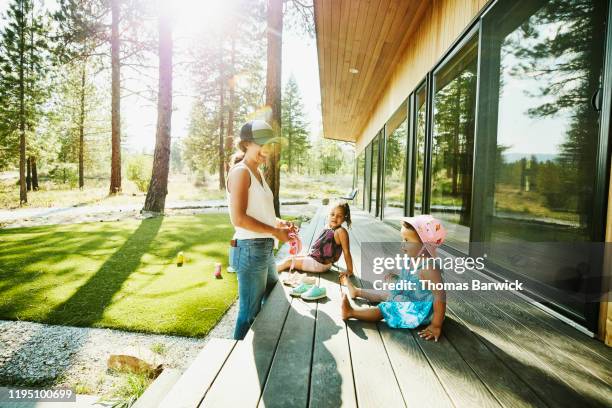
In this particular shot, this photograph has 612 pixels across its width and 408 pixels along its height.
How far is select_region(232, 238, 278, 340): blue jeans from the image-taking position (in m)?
1.91

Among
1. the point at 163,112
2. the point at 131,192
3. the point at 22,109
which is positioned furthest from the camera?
the point at 131,192

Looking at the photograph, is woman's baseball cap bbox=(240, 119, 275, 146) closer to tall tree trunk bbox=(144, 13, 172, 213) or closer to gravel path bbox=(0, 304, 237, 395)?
gravel path bbox=(0, 304, 237, 395)

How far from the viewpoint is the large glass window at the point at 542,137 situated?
7.63ft

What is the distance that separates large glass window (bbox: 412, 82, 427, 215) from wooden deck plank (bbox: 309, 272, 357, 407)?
337cm

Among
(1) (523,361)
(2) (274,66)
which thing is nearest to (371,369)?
(1) (523,361)

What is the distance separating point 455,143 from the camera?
13.9 ft

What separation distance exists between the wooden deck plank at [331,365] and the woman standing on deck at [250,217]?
0.47 m

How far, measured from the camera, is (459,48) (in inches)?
146

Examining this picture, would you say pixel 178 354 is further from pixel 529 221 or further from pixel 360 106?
pixel 360 106

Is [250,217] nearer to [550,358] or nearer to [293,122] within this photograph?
[550,358]

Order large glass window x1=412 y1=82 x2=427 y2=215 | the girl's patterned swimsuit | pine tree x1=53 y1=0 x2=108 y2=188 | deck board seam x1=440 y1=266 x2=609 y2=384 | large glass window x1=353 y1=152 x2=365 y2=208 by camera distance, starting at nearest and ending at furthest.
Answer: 1. deck board seam x1=440 y1=266 x2=609 y2=384
2. the girl's patterned swimsuit
3. large glass window x1=412 y1=82 x2=427 y2=215
4. pine tree x1=53 y1=0 x2=108 y2=188
5. large glass window x1=353 y1=152 x2=365 y2=208

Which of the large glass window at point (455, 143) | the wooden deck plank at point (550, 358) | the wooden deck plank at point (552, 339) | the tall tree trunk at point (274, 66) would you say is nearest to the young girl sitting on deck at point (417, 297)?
the wooden deck plank at point (550, 358)

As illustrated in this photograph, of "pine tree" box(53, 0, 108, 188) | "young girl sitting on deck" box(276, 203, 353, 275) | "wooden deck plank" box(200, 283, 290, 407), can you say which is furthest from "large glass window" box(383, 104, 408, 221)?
"pine tree" box(53, 0, 108, 188)

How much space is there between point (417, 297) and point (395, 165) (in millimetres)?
5540
